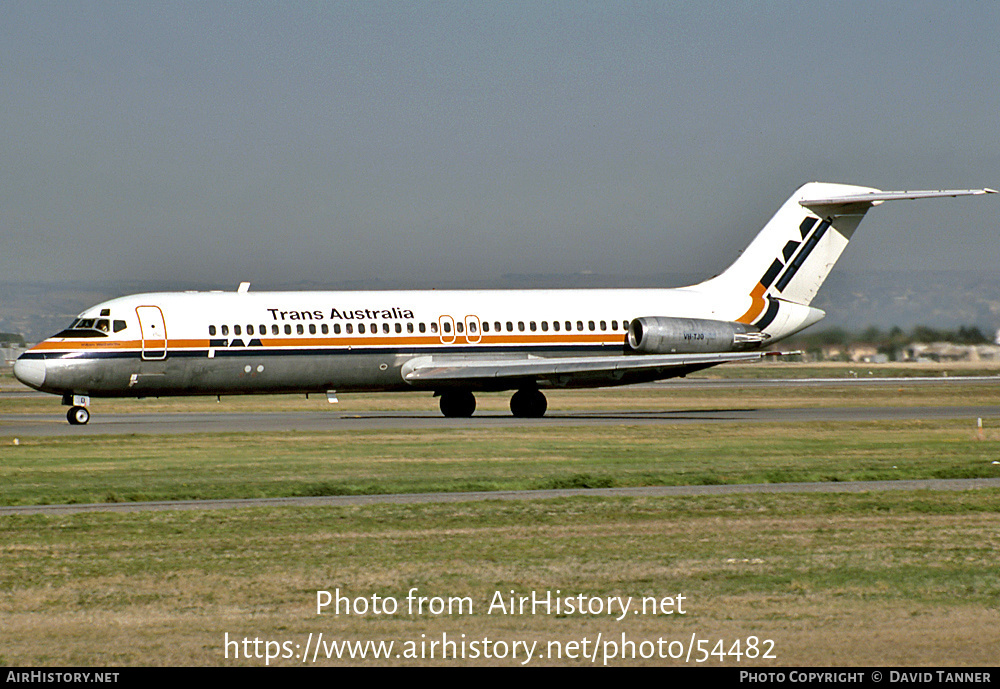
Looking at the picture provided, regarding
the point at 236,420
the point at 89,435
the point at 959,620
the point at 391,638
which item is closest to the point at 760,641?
the point at 959,620

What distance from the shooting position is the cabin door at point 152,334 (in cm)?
4028

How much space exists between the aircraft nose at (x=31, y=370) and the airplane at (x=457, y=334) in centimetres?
4

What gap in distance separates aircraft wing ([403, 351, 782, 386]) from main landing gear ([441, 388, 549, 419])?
111 cm

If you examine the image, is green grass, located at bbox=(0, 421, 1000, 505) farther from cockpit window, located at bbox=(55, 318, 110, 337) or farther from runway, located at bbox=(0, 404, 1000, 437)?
cockpit window, located at bbox=(55, 318, 110, 337)

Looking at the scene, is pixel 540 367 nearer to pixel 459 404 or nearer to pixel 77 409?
Answer: pixel 459 404

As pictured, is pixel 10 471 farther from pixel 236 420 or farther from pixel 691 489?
pixel 236 420

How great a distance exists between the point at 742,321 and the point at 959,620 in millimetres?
37830

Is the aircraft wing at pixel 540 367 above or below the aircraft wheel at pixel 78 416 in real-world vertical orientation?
above

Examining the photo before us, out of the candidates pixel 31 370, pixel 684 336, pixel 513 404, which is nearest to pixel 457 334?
pixel 513 404

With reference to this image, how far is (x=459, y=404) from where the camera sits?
45438 millimetres

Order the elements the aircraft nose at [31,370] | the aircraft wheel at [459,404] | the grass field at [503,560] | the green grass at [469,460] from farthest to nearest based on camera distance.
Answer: the aircraft wheel at [459,404]
the aircraft nose at [31,370]
the green grass at [469,460]
the grass field at [503,560]

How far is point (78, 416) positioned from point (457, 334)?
11730 mm

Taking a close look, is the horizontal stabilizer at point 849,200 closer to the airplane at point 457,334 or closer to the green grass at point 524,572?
the airplane at point 457,334

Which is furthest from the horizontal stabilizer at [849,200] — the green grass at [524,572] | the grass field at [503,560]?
the green grass at [524,572]
